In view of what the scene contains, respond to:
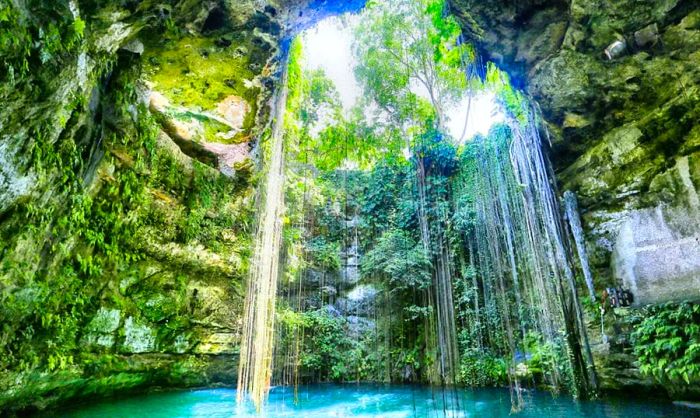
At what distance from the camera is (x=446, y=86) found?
1241 cm

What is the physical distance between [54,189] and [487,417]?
6410mm

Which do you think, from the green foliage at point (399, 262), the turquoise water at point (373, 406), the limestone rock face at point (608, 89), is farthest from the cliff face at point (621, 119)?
the green foliage at point (399, 262)

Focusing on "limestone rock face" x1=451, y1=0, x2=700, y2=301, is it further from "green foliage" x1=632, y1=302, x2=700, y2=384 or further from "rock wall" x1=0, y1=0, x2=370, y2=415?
"rock wall" x1=0, y1=0, x2=370, y2=415

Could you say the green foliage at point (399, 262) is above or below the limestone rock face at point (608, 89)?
below

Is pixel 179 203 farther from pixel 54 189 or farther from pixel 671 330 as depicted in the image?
pixel 671 330

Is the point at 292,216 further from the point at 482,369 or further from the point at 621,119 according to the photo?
the point at 621,119

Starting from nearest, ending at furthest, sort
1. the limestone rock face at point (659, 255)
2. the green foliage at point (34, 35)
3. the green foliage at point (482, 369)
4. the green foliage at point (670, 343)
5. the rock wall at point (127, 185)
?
the green foliage at point (34, 35) → the rock wall at point (127, 185) → the green foliage at point (670, 343) → the limestone rock face at point (659, 255) → the green foliage at point (482, 369)

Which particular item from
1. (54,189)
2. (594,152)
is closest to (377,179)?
(594,152)

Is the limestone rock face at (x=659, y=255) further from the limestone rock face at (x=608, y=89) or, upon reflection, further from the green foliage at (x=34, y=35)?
the green foliage at (x=34, y=35)

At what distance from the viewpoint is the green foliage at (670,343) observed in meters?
4.87

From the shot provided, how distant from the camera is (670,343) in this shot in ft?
16.7

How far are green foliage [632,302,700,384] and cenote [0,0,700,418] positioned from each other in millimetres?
32

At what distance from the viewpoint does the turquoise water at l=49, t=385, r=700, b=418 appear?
543 centimetres

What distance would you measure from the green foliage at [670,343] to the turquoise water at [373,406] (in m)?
0.47
